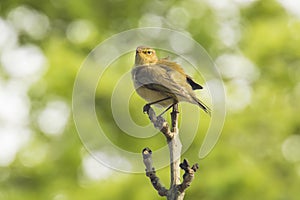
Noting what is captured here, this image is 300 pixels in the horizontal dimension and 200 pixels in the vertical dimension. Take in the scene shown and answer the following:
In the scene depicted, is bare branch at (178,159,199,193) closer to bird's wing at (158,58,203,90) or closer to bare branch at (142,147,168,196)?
bare branch at (142,147,168,196)

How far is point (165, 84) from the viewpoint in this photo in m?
3.08

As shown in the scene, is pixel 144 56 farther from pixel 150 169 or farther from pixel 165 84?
pixel 150 169

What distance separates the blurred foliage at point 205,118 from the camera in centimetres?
853

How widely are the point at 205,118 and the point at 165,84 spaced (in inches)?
206

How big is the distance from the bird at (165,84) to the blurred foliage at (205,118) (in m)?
3.65

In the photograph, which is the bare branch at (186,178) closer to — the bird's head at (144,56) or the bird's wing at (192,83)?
the bird's wing at (192,83)

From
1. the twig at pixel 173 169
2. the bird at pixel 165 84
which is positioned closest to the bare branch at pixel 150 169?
the twig at pixel 173 169

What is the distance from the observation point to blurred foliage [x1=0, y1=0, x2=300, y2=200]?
336 inches

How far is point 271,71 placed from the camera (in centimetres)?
1055

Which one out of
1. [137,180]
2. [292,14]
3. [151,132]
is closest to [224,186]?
[137,180]

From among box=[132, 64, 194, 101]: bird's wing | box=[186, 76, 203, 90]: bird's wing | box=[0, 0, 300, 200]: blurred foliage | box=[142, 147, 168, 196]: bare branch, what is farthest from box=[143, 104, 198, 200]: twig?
box=[0, 0, 300, 200]: blurred foliage

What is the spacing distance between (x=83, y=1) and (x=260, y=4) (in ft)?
9.06

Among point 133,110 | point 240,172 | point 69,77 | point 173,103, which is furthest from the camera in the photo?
point 69,77

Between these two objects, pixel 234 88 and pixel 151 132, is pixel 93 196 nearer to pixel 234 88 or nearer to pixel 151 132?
pixel 234 88
